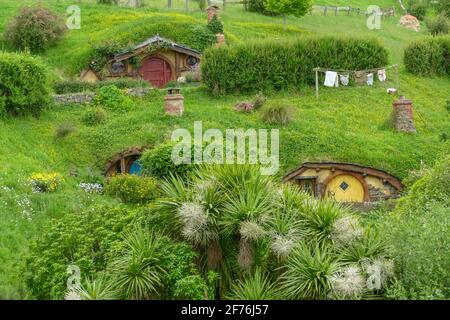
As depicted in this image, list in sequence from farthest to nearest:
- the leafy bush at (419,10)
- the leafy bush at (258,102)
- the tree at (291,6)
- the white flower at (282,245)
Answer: the leafy bush at (419,10), the tree at (291,6), the leafy bush at (258,102), the white flower at (282,245)

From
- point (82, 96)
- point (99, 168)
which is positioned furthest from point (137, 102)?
point (99, 168)

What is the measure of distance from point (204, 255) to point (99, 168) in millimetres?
13293

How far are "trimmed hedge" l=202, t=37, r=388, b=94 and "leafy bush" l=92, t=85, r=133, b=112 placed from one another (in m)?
4.78

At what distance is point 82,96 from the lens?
32.5 metres

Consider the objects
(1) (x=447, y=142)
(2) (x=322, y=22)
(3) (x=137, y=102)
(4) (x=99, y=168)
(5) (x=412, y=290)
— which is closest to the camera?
(5) (x=412, y=290)

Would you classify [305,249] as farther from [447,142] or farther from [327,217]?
[447,142]

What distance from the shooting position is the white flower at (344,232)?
14852mm

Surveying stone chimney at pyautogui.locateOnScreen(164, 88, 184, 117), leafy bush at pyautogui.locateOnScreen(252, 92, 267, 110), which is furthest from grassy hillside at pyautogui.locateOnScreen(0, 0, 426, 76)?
stone chimney at pyautogui.locateOnScreen(164, 88, 184, 117)

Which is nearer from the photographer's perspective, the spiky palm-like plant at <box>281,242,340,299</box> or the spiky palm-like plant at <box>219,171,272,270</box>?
the spiky palm-like plant at <box>281,242,340,299</box>

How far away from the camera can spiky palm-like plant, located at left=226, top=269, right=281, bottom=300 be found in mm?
13930

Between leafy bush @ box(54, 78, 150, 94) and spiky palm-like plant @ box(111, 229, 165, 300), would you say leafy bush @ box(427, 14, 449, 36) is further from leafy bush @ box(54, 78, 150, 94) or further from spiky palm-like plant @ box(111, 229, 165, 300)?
spiky palm-like plant @ box(111, 229, 165, 300)

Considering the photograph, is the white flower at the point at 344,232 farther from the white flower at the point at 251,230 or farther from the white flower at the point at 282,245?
the white flower at the point at 251,230

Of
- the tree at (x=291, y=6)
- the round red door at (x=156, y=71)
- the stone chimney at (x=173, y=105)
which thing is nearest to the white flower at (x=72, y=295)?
the stone chimney at (x=173, y=105)

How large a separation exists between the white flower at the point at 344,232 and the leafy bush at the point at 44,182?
11723 mm
